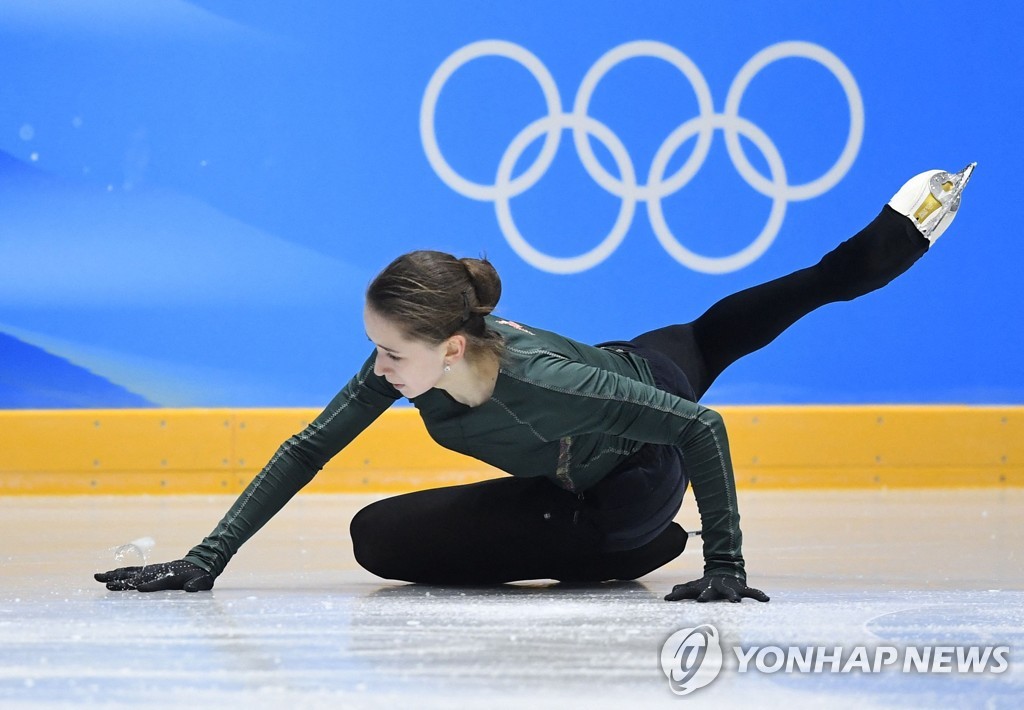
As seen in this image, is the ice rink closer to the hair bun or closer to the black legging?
the black legging

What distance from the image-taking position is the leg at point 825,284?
2789 mm

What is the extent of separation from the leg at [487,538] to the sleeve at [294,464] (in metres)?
0.25

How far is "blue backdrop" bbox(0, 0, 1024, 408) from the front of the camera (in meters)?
5.69

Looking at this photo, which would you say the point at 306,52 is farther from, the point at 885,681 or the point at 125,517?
the point at 885,681

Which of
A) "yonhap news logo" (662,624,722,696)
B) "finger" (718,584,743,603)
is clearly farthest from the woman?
"yonhap news logo" (662,624,722,696)

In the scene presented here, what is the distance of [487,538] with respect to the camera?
8.62 ft

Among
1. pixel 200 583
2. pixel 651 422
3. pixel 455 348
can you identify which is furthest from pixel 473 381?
pixel 200 583

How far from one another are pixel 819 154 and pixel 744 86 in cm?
49

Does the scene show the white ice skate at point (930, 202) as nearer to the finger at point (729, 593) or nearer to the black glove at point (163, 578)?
the finger at point (729, 593)

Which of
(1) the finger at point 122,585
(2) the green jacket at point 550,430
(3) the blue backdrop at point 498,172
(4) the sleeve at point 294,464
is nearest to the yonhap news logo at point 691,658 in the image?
(2) the green jacket at point 550,430

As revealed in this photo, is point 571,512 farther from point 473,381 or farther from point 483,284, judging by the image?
point 483,284

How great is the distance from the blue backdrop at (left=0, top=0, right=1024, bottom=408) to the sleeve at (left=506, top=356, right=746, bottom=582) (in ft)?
11.4

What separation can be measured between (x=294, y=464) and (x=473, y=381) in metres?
0.47

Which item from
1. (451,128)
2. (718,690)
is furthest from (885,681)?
(451,128)
